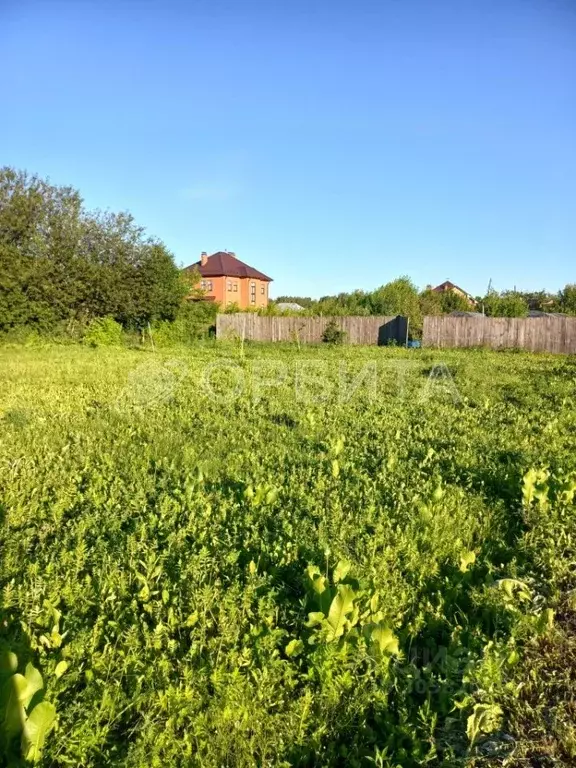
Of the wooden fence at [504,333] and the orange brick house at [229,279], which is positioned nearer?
the wooden fence at [504,333]

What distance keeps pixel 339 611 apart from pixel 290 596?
381 millimetres

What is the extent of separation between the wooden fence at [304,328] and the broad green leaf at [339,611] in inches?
784

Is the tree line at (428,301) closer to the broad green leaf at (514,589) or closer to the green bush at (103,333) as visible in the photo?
the green bush at (103,333)

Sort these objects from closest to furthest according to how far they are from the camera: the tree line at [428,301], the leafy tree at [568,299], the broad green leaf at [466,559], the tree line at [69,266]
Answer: the broad green leaf at [466,559]
the tree line at [69,266]
the tree line at [428,301]
the leafy tree at [568,299]

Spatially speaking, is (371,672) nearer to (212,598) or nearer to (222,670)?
(222,670)

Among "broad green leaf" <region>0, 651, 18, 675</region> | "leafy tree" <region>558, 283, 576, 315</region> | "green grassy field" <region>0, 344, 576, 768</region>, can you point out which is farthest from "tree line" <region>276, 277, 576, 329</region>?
"broad green leaf" <region>0, 651, 18, 675</region>

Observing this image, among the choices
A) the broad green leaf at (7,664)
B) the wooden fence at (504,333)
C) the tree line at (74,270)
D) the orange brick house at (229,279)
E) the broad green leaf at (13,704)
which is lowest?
the broad green leaf at (13,704)

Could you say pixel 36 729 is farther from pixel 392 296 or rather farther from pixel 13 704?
pixel 392 296

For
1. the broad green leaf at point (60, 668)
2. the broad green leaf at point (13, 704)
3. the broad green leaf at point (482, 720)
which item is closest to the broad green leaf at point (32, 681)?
the broad green leaf at point (13, 704)

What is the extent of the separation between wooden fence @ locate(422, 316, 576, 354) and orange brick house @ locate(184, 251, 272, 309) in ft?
78.0

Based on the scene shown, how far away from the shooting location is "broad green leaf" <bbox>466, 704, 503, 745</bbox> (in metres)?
1.58

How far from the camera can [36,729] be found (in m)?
1.44

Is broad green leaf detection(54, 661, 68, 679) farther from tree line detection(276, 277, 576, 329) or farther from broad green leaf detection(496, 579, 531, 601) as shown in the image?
tree line detection(276, 277, 576, 329)

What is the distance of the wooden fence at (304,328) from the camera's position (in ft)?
71.7
